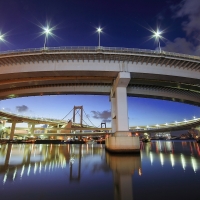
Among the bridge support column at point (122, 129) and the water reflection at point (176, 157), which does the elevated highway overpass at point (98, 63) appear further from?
the water reflection at point (176, 157)

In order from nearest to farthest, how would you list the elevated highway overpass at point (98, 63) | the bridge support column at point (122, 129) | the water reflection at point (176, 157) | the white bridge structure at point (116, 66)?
the water reflection at point (176, 157)
the bridge support column at point (122, 129)
the white bridge structure at point (116, 66)
the elevated highway overpass at point (98, 63)

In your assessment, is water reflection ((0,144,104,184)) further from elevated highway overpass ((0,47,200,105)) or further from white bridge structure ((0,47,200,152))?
elevated highway overpass ((0,47,200,105))

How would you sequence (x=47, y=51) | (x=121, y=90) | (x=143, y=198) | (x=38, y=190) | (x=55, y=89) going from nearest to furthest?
(x=143, y=198)
(x=38, y=190)
(x=47, y=51)
(x=121, y=90)
(x=55, y=89)

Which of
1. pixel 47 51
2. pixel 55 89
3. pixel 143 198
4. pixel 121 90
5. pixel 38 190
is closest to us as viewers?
pixel 143 198

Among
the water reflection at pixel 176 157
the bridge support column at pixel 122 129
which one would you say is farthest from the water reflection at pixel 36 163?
the water reflection at pixel 176 157

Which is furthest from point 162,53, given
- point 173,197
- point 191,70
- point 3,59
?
point 3,59

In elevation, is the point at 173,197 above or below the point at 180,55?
below

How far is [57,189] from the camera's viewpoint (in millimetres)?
6289

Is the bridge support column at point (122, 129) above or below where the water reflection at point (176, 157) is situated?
above

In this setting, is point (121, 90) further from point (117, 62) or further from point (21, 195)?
point (21, 195)

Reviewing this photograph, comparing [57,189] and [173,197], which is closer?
[173,197]

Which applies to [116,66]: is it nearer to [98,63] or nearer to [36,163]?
[98,63]

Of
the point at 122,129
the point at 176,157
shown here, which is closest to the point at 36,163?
the point at 122,129

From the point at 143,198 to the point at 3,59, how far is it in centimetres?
2714
